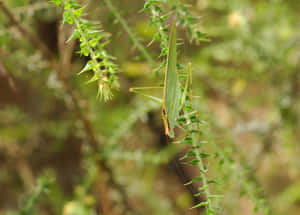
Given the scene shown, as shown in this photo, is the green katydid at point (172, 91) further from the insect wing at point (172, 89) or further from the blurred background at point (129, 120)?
the blurred background at point (129, 120)

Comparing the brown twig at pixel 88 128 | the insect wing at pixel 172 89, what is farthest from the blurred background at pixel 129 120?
the insect wing at pixel 172 89

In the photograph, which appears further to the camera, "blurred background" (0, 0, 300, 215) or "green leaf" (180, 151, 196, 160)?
"blurred background" (0, 0, 300, 215)

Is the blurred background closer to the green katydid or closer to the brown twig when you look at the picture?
the brown twig

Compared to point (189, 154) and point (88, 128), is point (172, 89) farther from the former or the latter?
point (88, 128)

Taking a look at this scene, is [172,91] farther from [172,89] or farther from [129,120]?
[129,120]

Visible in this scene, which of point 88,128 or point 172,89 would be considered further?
point 88,128

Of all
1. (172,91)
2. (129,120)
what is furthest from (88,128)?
(172,91)

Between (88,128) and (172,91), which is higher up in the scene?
(88,128)

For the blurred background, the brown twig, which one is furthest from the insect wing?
the brown twig
